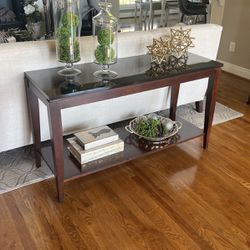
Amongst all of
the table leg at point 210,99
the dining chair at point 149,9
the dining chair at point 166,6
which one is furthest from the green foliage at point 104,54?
the dining chair at point 166,6

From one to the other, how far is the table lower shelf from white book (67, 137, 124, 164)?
0.03m

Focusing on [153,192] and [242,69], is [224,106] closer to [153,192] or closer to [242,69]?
[242,69]

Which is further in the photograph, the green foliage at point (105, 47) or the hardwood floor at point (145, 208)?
the green foliage at point (105, 47)

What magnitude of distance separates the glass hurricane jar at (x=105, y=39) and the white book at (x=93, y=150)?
42cm

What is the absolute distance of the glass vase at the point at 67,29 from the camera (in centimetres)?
161

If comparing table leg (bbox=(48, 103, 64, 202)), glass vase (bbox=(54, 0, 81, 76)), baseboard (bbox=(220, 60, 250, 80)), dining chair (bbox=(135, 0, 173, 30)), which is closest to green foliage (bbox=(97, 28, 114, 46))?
glass vase (bbox=(54, 0, 81, 76))

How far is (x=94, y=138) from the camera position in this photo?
182 cm

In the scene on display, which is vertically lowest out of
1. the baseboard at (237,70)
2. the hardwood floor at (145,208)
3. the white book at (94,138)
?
the hardwood floor at (145,208)

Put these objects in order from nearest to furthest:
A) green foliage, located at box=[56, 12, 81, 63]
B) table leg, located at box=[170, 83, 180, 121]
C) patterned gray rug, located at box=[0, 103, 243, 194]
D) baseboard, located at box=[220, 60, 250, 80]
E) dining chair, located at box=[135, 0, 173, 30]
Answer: green foliage, located at box=[56, 12, 81, 63] < patterned gray rug, located at box=[0, 103, 243, 194] < table leg, located at box=[170, 83, 180, 121] < baseboard, located at box=[220, 60, 250, 80] < dining chair, located at box=[135, 0, 173, 30]

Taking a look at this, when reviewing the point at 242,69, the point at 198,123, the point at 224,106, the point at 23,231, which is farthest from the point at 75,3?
the point at 242,69

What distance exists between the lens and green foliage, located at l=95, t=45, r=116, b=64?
65.8 inches

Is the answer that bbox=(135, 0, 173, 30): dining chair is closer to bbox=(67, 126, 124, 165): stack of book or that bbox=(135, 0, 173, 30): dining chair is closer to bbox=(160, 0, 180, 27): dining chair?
bbox=(160, 0, 180, 27): dining chair

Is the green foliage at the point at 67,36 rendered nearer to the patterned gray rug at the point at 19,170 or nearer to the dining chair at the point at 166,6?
the patterned gray rug at the point at 19,170

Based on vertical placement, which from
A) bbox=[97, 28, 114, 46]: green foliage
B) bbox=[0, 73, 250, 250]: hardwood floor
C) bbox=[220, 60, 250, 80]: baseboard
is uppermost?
bbox=[97, 28, 114, 46]: green foliage
